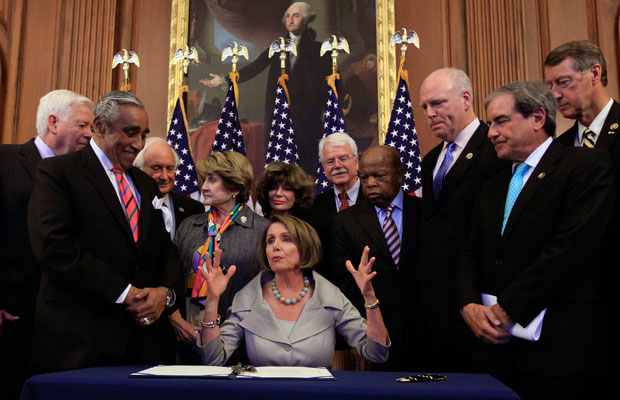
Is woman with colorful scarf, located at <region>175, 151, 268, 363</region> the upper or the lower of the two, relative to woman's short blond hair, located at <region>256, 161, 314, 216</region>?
lower

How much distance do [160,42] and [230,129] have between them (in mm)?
1714

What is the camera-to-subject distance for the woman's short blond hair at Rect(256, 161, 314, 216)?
12.8 feet

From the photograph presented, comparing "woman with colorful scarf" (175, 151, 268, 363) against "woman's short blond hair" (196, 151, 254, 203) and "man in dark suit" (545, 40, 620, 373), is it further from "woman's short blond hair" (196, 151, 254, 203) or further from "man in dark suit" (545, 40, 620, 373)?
"man in dark suit" (545, 40, 620, 373)

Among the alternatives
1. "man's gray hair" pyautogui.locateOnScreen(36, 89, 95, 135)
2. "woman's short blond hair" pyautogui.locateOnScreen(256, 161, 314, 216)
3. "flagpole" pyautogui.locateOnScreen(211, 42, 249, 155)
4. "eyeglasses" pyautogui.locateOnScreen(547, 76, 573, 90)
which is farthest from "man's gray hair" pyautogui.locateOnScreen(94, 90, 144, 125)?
"flagpole" pyautogui.locateOnScreen(211, 42, 249, 155)

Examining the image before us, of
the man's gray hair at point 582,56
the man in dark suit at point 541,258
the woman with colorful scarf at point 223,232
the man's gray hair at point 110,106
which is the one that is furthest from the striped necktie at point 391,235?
the man's gray hair at point 110,106

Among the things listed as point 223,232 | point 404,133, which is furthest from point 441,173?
point 404,133

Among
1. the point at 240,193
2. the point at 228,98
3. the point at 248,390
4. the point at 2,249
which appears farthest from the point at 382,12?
the point at 248,390

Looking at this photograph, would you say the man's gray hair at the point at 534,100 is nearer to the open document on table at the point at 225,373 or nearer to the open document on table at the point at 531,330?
the open document on table at the point at 531,330

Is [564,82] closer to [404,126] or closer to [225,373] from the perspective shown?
[225,373]

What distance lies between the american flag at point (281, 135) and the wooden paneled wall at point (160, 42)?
146 centimetres

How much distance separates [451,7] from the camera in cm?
681

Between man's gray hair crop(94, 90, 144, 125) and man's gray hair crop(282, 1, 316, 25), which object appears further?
man's gray hair crop(282, 1, 316, 25)

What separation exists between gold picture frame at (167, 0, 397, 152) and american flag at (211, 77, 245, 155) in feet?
2.79

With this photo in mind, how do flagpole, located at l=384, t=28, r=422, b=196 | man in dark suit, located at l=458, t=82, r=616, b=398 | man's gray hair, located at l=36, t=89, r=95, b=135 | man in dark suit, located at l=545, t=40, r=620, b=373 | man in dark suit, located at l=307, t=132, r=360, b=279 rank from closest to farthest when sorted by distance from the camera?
man in dark suit, located at l=458, t=82, r=616, b=398, man in dark suit, located at l=545, t=40, r=620, b=373, man's gray hair, located at l=36, t=89, r=95, b=135, man in dark suit, located at l=307, t=132, r=360, b=279, flagpole, located at l=384, t=28, r=422, b=196
